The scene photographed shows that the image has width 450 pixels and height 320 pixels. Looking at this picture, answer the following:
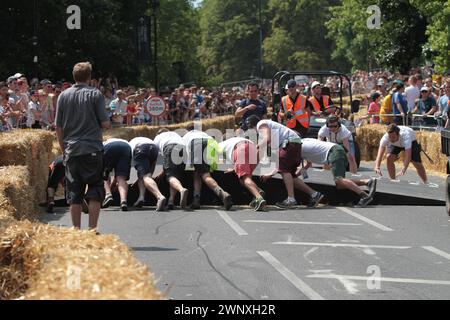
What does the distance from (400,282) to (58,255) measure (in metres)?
3.67

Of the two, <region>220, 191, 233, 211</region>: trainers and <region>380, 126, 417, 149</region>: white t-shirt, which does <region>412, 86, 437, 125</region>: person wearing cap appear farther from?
<region>220, 191, 233, 211</region>: trainers

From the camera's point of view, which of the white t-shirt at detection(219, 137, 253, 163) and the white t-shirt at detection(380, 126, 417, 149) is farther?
the white t-shirt at detection(380, 126, 417, 149)

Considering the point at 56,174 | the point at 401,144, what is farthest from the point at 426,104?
the point at 56,174

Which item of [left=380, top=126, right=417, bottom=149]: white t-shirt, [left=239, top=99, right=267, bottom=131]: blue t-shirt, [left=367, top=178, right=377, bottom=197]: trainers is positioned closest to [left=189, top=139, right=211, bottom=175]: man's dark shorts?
[left=367, top=178, right=377, bottom=197]: trainers

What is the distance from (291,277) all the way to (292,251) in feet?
6.02

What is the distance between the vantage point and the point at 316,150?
17359 mm

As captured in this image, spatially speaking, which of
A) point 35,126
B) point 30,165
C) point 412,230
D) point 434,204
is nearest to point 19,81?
point 35,126

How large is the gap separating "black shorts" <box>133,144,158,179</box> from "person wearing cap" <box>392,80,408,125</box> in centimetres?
1045

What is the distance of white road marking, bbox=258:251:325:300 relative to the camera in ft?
28.8

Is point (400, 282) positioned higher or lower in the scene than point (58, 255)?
lower

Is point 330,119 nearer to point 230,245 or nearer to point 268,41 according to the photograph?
point 230,245

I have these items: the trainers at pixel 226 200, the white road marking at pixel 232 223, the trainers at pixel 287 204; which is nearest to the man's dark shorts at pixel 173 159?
the trainers at pixel 226 200
